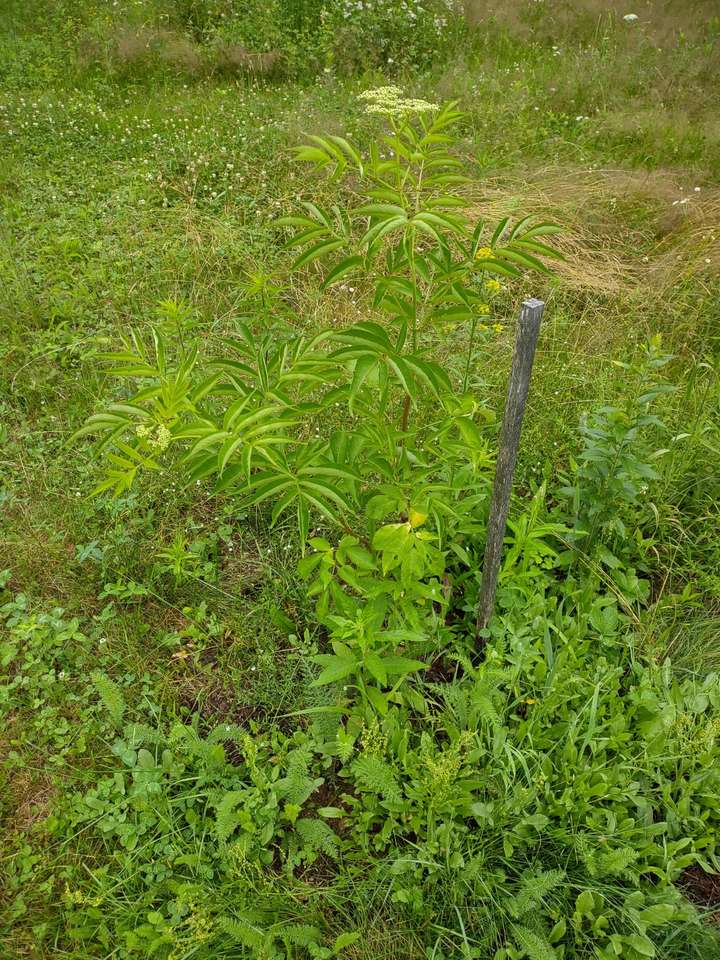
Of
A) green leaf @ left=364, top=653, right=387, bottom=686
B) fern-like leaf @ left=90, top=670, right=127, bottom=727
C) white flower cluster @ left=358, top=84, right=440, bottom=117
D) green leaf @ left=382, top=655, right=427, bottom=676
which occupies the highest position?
white flower cluster @ left=358, top=84, right=440, bottom=117

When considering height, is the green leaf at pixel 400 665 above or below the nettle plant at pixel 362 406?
below

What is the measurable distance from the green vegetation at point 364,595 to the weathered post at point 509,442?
12 centimetres

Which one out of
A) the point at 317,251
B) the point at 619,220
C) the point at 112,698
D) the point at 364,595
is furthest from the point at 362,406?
the point at 619,220

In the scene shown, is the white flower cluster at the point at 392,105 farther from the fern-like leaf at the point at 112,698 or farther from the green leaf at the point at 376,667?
the fern-like leaf at the point at 112,698

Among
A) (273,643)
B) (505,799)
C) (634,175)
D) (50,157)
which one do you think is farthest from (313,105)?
(505,799)

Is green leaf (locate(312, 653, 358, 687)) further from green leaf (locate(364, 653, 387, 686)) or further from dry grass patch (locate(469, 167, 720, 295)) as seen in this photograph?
dry grass patch (locate(469, 167, 720, 295))

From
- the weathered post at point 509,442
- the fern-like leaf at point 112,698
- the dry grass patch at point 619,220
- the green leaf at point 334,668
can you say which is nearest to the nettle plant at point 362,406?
the green leaf at point 334,668

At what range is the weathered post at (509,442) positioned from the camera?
181 centimetres

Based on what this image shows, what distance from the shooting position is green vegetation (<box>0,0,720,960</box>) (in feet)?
5.83

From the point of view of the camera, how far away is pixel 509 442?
6.63 ft

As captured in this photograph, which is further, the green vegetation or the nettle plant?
the green vegetation

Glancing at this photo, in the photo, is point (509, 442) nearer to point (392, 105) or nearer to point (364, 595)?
point (364, 595)

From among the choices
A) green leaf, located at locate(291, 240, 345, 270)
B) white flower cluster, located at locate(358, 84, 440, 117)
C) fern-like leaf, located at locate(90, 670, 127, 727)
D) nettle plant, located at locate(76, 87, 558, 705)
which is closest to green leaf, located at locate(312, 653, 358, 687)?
nettle plant, located at locate(76, 87, 558, 705)

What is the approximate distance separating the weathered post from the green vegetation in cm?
12
